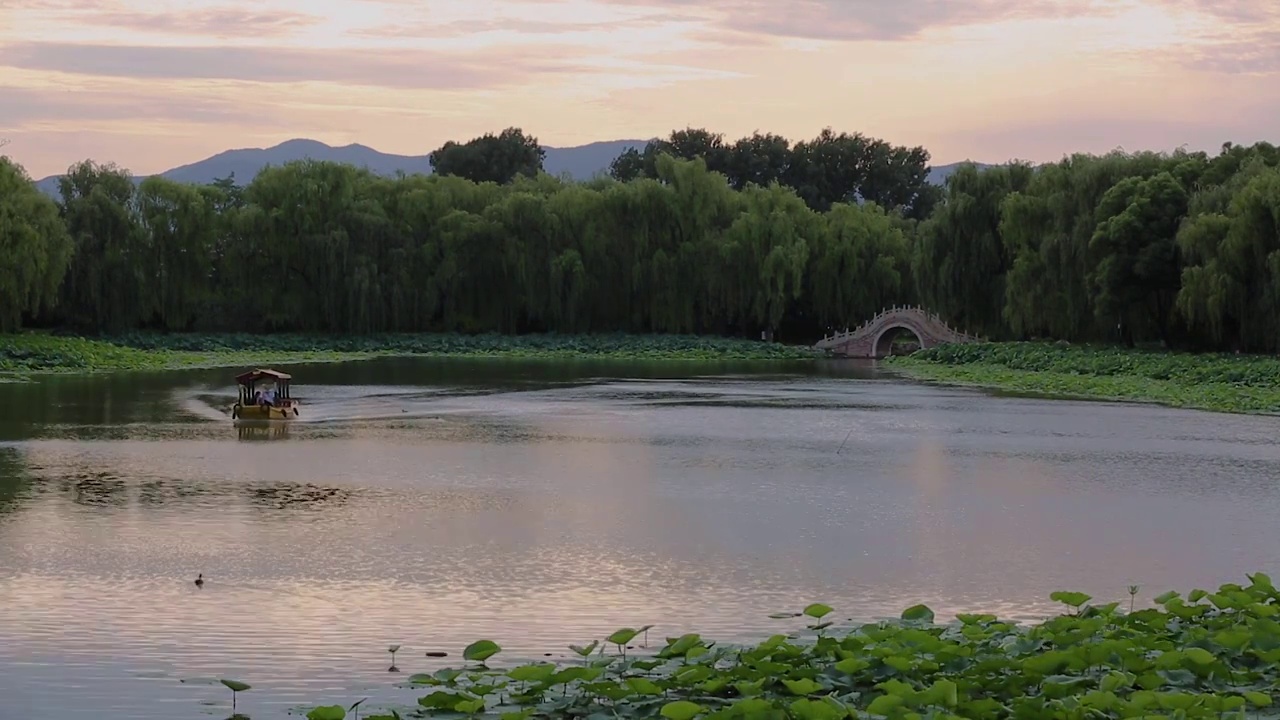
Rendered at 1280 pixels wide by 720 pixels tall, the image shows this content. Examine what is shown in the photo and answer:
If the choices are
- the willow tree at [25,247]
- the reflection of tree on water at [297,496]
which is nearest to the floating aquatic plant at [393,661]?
the reflection of tree on water at [297,496]

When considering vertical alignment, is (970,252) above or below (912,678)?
above

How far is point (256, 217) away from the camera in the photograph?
61.1m

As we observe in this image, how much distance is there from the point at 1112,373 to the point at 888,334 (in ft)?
75.2

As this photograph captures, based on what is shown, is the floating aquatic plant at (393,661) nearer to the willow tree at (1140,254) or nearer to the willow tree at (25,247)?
the willow tree at (1140,254)

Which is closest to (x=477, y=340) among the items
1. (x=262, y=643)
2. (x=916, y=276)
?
(x=916, y=276)

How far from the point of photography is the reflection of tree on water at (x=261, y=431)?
2464cm

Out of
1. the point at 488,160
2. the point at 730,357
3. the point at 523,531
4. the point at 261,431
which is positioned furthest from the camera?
the point at 488,160

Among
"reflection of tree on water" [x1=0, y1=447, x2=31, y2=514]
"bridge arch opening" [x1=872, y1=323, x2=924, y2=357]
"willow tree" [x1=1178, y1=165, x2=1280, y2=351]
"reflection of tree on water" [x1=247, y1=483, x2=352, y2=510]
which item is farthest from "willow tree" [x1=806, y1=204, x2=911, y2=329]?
"reflection of tree on water" [x1=247, y1=483, x2=352, y2=510]

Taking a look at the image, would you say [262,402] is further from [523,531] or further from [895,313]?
[895,313]

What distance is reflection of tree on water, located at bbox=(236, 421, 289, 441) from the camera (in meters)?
24.6

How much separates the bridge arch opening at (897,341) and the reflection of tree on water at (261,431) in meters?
37.4

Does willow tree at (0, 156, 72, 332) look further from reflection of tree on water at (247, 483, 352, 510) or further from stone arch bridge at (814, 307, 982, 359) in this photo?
reflection of tree on water at (247, 483, 352, 510)

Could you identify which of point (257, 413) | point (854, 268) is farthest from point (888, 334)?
point (257, 413)

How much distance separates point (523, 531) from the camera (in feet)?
48.0
